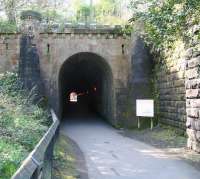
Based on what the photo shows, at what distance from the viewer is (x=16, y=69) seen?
18.9 metres

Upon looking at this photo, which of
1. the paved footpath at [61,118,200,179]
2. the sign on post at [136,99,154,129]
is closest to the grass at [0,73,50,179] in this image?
the paved footpath at [61,118,200,179]

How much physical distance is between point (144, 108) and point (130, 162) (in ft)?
25.4

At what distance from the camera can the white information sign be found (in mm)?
16594

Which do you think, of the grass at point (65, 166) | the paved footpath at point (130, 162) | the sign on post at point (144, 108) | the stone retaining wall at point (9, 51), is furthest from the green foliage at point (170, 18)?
the stone retaining wall at point (9, 51)

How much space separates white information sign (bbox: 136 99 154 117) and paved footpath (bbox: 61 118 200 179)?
356 cm

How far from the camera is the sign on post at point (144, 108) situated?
16.6 m

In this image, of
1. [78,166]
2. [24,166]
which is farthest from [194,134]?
[24,166]

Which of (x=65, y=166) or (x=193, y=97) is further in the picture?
(x=193, y=97)

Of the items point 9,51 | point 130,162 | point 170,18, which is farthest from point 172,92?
point 9,51

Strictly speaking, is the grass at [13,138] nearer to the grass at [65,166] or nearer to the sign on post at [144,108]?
the grass at [65,166]

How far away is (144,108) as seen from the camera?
16.9 m

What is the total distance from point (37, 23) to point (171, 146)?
396 inches

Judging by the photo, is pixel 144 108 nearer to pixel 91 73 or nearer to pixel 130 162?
pixel 130 162

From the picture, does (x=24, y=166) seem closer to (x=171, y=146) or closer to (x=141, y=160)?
(x=141, y=160)
